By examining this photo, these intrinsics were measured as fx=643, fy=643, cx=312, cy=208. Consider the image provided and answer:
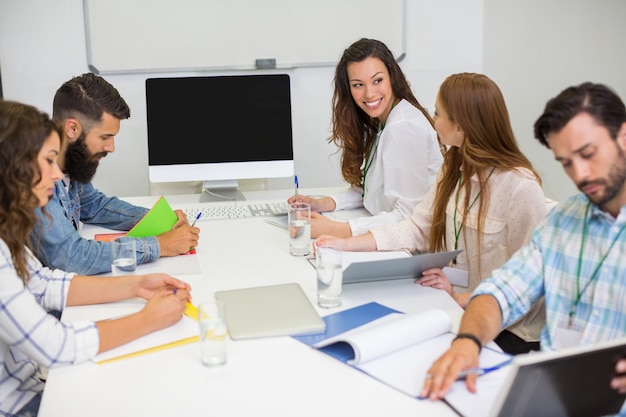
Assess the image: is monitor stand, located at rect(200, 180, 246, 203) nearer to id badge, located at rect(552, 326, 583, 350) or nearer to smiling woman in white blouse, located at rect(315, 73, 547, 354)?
smiling woman in white blouse, located at rect(315, 73, 547, 354)

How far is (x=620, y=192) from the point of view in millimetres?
1173

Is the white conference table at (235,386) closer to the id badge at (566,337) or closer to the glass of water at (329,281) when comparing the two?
the glass of water at (329,281)

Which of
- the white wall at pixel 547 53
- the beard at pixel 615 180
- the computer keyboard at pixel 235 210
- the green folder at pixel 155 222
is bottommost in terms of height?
the computer keyboard at pixel 235 210

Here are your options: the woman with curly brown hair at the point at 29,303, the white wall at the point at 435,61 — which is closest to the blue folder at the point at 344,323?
the woman with curly brown hair at the point at 29,303

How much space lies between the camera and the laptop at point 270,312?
1.30m

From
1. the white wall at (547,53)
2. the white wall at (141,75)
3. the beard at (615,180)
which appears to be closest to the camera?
the beard at (615,180)

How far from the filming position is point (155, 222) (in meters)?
1.97

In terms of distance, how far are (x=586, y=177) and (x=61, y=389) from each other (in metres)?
0.99

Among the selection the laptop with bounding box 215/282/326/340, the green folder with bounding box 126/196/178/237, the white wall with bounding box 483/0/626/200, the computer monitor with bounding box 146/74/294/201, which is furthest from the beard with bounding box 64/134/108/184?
the white wall with bounding box 483/0/626/200

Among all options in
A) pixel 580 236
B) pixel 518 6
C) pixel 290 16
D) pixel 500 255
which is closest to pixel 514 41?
pixel 518 6

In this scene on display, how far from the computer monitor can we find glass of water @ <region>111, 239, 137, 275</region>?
1.00 m

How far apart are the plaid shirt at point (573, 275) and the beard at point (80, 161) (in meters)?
1.32

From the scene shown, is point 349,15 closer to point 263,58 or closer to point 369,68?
point 263,58

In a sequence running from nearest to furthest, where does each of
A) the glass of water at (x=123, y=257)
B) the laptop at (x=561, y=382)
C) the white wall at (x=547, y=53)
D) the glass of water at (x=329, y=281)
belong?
the laptop at (x=561, y=382) < the glass of water at (x=329, y=281) < the glass of water at (x=123, y=257) < the white wall at (x=547, y=53)
